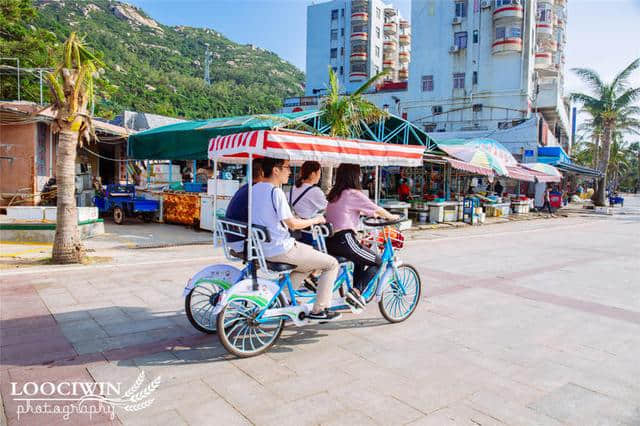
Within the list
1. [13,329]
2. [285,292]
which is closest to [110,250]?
[13,329]

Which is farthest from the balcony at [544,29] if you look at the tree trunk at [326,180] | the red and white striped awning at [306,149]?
the red and white striped awning at [306,149]

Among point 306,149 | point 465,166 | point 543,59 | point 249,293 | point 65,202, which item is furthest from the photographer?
point 543,59

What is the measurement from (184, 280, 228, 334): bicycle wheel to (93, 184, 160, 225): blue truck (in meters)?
10.0

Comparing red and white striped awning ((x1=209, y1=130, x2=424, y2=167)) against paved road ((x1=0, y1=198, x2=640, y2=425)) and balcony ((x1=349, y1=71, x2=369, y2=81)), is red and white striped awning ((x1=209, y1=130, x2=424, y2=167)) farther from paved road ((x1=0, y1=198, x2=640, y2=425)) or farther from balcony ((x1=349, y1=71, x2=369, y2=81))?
balcony ((x1=349, y1=71, x2=369, y2=81))

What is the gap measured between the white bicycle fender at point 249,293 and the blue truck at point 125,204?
11.0 meters

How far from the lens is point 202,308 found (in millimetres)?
4953

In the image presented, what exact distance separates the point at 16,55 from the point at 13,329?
2984 cm

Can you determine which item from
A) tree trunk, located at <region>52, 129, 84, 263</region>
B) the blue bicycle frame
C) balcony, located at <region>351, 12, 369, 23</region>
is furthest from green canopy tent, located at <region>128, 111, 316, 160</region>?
balcony, located at <region>351, 12, 369, 23</region>

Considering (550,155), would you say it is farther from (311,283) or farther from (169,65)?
(169,65)

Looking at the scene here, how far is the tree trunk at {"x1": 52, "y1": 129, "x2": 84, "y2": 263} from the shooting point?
7980 millimetres

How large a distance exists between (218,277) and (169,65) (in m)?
88.0

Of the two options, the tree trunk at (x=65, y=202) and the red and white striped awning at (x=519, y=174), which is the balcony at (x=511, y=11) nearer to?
the red and white striped awning at (x=519, y=174)

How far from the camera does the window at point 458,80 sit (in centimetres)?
4694

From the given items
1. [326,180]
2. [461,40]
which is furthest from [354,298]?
[461,40]
